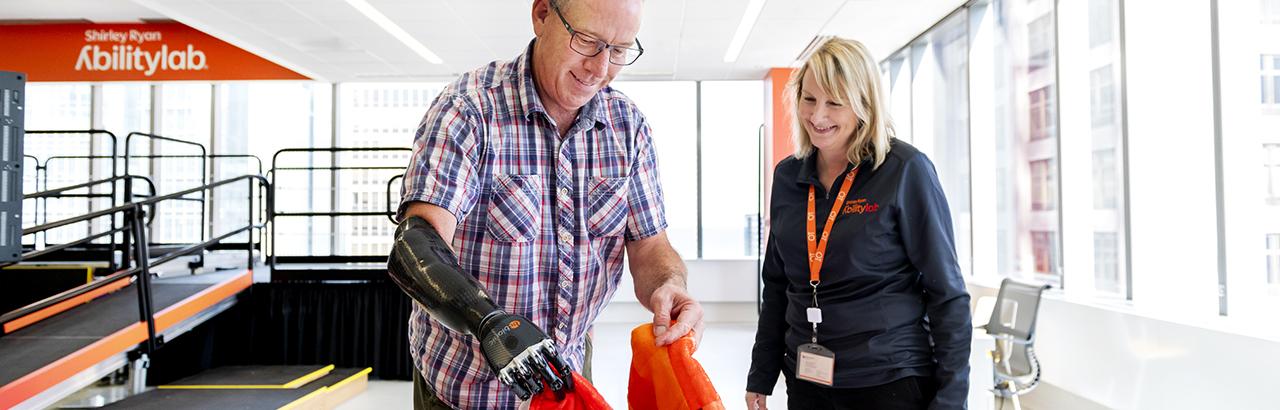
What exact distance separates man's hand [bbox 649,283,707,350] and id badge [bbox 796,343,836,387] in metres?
0.69

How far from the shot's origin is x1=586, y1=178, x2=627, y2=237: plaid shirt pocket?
4.28 feet

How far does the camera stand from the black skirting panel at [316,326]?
6.01m

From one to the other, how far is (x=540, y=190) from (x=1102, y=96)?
4.75 meters

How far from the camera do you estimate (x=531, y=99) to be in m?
1.26

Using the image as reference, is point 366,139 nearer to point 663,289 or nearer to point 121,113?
point 121,113

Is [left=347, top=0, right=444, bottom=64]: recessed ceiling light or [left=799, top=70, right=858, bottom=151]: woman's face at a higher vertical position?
[left=347, top=0, right=444, bottom=64]: recessed ceiling light

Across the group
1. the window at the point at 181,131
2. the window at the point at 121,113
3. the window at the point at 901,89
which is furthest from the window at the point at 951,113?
the window at the point at 121,113

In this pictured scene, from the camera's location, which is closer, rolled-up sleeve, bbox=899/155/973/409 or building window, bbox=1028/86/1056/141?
rolled-up sleeve, bbox=899/155/973/409

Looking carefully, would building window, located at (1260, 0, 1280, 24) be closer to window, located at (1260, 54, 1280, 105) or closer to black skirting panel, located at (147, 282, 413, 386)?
window, located at (1260, 54, 1280, 105)

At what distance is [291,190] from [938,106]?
7.57 metres

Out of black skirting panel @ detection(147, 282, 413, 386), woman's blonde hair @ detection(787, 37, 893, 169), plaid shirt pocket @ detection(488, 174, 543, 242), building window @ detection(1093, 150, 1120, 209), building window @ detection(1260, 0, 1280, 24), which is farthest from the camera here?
black skirting panel @ detection(147, 282, 413, 386)

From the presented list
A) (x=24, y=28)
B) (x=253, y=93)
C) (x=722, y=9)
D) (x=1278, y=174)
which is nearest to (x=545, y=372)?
(x=1278, y=174)

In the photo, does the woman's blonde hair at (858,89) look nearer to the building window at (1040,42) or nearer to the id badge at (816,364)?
the id badge at (816,364)

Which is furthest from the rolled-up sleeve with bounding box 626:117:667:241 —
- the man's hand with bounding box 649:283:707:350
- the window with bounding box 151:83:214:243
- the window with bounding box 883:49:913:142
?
the window with bounding box 151:83:214:243
